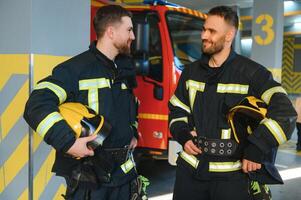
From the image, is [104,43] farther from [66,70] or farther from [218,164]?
[218,164]

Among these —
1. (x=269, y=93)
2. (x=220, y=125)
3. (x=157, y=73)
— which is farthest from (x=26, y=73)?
(x=157, y=73)

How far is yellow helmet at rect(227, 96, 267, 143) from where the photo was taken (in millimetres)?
2154

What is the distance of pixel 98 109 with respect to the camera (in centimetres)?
223

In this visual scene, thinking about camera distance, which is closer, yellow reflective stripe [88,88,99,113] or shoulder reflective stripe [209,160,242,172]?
yellow reflective stripe [88,88,99,113]

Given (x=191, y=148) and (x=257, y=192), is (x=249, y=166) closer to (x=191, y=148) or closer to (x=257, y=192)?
(x=257, y=192)

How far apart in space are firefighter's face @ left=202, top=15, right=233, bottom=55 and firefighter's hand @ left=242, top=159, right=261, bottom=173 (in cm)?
68

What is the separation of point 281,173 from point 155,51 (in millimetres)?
2917

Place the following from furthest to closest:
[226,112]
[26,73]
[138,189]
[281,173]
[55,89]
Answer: [281,173]
[26,73]
[138,189]
[226,112]
[55,89]

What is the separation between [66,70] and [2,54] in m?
1.15

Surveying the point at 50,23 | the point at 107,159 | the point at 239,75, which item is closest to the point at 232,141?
the point at 239,75

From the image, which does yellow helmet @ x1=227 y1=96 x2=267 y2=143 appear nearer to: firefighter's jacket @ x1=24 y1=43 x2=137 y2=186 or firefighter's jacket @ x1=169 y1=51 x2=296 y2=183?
firefighter's jacket @ x1=169 y1=51 x2=296 y2=183

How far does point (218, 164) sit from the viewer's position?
2.32 meters

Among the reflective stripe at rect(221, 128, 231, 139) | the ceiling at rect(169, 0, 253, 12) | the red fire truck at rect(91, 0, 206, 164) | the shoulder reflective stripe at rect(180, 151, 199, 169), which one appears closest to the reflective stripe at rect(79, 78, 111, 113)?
the shoulder reflective stripe at rect(180, 151, 199, 169)

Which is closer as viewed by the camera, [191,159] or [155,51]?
[191,159]
